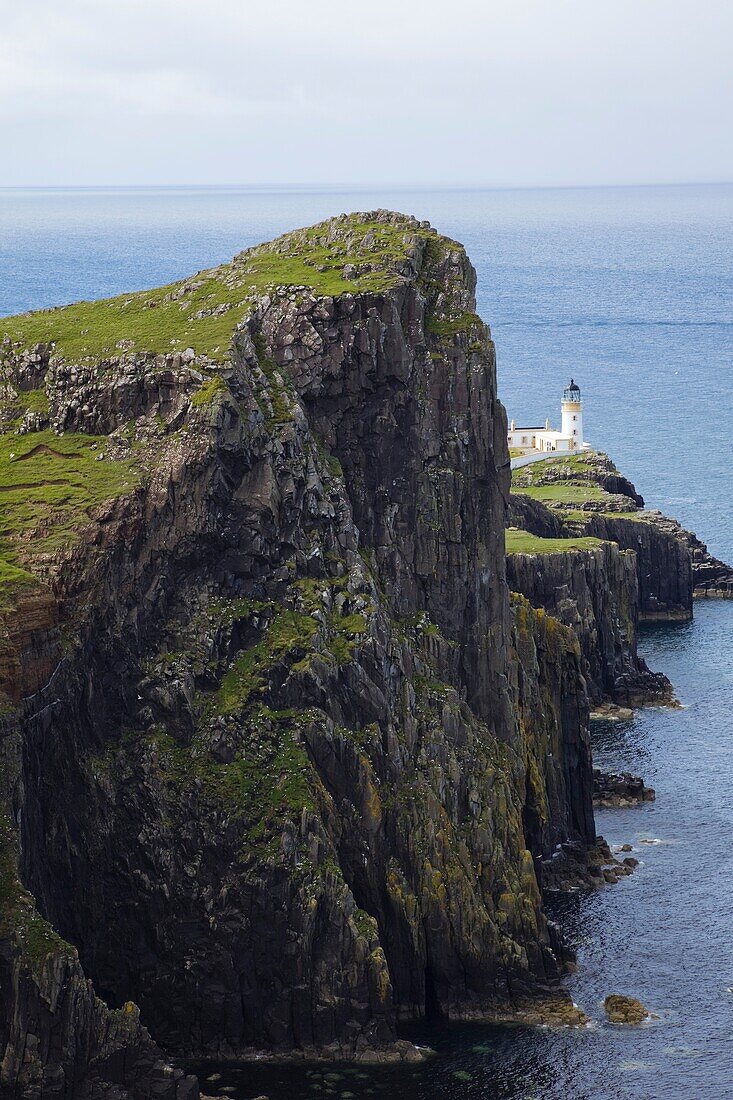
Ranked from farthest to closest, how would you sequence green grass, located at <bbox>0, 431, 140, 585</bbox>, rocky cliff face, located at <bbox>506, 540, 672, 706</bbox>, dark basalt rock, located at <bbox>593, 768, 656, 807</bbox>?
1. rocky cliff face, located at <bbox>506, 540, 672, 706</bbox>
2. dark basalt rock, located at <bbox>593, 768, 656, 807</bbox>
3. green grass, located at <bbox>0, 431, 140, 585</bbox>

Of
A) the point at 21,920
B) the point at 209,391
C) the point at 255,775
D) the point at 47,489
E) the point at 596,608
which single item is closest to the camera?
the point at 21,920

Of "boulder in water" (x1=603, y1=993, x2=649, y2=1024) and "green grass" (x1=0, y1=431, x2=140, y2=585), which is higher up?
"green grass" (x1=0, y1=431, x2=140, y2=585)

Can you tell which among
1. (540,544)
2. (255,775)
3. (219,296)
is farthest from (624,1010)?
(540,544)

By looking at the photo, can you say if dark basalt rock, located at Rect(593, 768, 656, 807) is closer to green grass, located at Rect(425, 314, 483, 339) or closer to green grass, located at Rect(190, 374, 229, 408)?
green grass, located at Rect(425, 314, 483, 339)

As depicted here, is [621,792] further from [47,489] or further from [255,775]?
[47,489]

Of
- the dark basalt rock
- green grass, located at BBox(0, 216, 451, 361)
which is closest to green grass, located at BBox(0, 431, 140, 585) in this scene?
green grass, located at BBox(0, 216, 451, 361)

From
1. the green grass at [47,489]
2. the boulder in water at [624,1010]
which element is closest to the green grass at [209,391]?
the green grass at [47,489]
